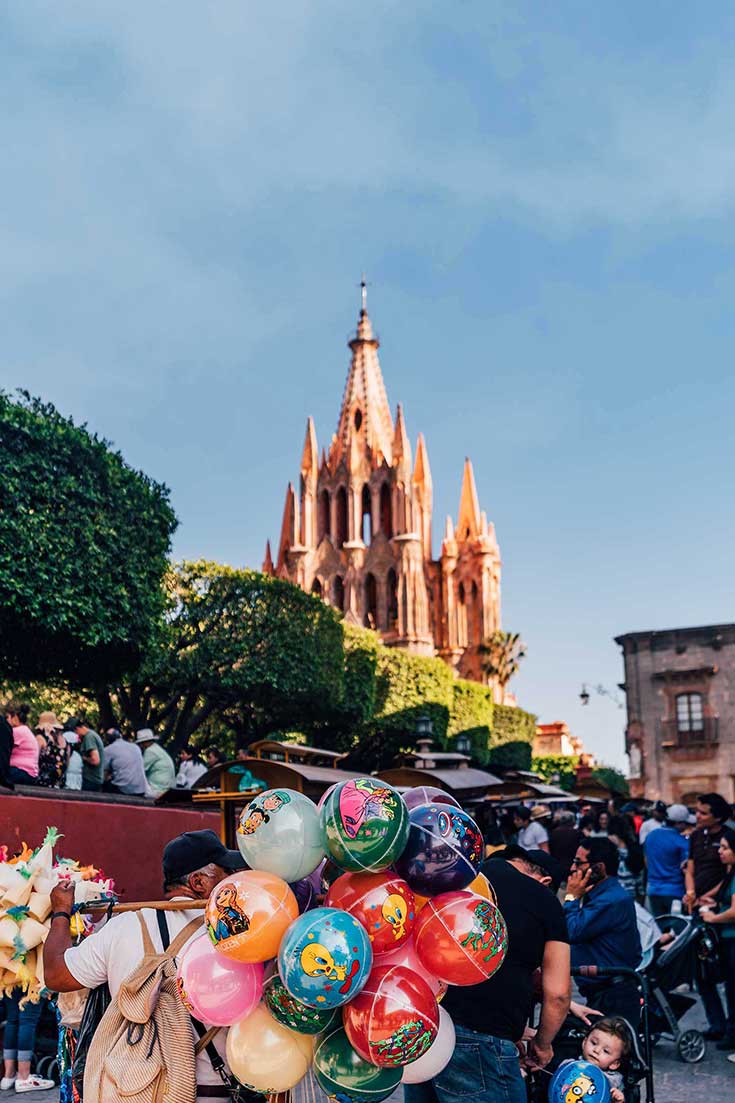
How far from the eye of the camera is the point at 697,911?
948 centimetres

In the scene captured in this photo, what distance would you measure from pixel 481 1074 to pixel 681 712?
44872mm

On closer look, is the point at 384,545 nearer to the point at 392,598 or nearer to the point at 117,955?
the point at 392,598

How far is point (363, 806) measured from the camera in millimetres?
3963

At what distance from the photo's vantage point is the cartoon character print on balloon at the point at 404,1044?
376 cm

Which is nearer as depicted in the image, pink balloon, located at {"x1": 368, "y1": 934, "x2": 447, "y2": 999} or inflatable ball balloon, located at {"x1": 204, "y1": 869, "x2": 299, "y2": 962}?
inflatable ball balloon, located at {"x1": 204, "y1": 869, "x2": 299, "y2": 962}

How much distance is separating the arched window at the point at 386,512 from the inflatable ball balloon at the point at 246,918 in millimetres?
75176

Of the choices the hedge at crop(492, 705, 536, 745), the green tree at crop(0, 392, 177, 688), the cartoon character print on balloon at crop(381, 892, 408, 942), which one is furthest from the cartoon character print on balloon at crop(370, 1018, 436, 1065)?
the hedge at crop(492, 705, 536, 745)

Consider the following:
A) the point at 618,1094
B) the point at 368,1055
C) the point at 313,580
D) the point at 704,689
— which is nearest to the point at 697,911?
the point at 618,1094

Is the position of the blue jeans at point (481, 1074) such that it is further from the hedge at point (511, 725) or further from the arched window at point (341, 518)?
the arched window at point (341, 518)

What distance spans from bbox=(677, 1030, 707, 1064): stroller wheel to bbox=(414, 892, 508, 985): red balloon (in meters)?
5.11

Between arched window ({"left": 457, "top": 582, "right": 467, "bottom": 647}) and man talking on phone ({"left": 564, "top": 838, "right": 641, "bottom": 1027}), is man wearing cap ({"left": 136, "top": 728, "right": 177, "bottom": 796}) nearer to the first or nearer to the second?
man talking on phone ({"left": 564, "top": 838, "right": 641, "bottom": 1027})

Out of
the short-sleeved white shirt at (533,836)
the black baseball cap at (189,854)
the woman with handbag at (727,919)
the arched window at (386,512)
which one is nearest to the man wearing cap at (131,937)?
the black baseball cap at (189,854)

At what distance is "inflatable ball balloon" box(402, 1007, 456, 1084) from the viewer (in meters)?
Answer: 4.10

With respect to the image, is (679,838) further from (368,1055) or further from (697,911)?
(368,1055)
